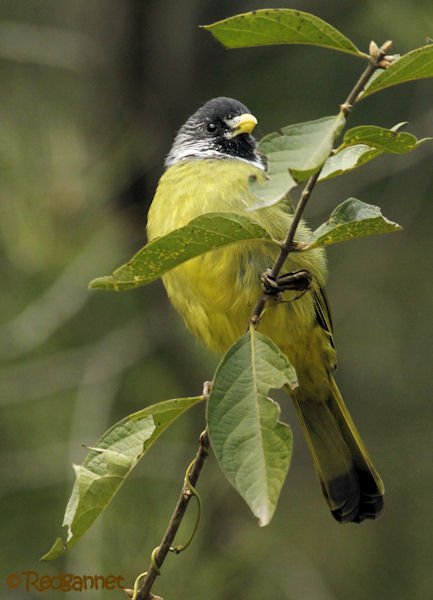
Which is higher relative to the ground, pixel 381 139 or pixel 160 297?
pixel 381 139

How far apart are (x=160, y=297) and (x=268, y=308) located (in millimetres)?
2333

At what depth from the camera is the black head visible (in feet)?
12.8

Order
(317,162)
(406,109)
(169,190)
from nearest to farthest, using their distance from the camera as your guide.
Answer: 1. (317,162)
2. (169,190)
3. (406,109)


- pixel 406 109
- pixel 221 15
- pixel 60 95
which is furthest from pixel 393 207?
pixel 60 95

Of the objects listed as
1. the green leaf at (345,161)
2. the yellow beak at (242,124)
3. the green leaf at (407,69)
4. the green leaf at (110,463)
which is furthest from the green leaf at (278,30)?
the yellow beak at (242,124)

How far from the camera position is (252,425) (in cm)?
179

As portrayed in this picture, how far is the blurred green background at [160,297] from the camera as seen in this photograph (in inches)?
190

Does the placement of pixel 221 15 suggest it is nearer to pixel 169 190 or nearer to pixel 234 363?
pixel 169 190

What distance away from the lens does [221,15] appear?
219 inches

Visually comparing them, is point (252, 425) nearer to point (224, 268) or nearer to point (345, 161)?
point (345, 161)

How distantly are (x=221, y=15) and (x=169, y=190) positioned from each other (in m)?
2.50

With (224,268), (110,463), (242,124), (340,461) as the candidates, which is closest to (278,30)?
(110,463)

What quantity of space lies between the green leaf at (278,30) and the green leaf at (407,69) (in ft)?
0.17

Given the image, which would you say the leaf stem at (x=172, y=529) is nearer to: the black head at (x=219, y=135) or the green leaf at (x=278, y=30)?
the green leaf at (x=278, y=30)
